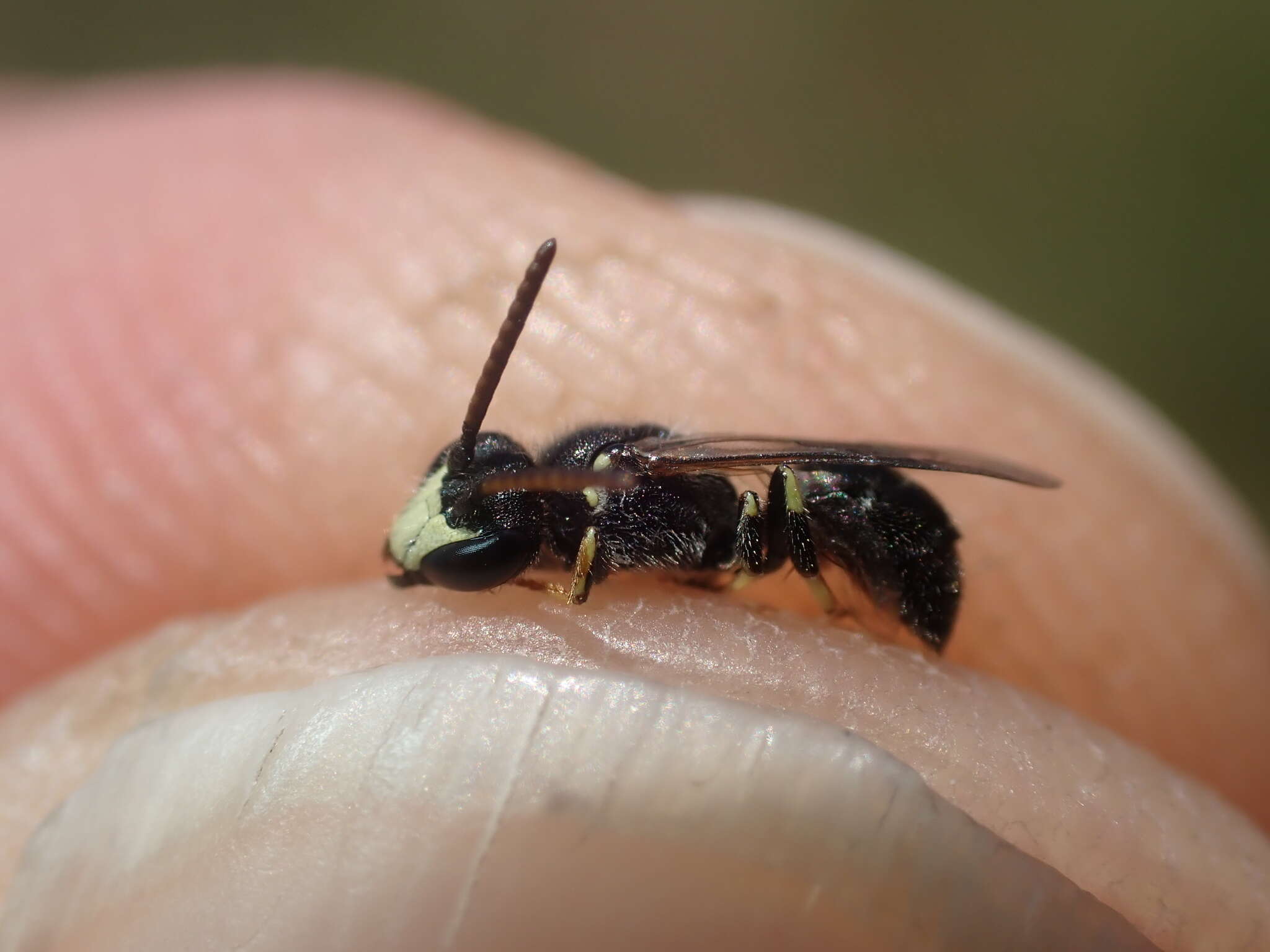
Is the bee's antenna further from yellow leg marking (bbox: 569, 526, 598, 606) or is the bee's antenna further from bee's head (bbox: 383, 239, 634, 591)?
yellow leg marking (bbox: 569, 526, 598, 606)

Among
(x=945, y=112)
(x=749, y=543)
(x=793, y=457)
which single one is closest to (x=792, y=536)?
(x=749, y=543)

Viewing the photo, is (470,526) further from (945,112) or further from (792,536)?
(945,112)

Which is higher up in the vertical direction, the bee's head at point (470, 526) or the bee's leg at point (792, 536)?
the bee's leg at point (792, 536)

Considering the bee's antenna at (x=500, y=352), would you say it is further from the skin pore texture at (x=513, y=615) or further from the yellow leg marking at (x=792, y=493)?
the yellow leg marking at (x=792, y=493)

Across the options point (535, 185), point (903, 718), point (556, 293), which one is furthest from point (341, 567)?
point (903, 718)

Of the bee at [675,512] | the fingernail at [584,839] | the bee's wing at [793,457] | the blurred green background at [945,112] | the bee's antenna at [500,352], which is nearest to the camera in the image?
the fingernail at [584,839]

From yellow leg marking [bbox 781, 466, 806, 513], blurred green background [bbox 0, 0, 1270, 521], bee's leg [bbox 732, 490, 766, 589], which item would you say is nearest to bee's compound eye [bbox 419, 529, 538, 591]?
bee's leg [bbox 732, 490, 766, 589]

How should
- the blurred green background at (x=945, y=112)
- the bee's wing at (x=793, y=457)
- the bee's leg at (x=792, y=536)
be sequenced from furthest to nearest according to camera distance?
→ the blurred green background at (x=945, y=112) < the bee's leg at (x=792, y=536) < the bee's wing at (x=793, y=457)

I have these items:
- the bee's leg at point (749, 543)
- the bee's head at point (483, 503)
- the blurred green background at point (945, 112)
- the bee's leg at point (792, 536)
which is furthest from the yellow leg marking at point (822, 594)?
the blurred green background at point (945, 112)
